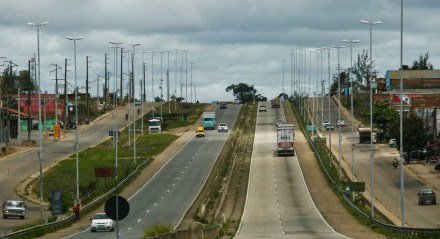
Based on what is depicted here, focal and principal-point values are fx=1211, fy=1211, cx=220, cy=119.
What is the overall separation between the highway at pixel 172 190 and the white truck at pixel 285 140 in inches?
291

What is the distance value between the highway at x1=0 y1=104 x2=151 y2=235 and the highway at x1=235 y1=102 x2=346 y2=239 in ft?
51.0

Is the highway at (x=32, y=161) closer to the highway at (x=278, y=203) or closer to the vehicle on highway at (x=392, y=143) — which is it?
the highway at (x=278, y=203)

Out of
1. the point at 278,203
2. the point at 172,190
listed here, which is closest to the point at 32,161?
the point at 172,190

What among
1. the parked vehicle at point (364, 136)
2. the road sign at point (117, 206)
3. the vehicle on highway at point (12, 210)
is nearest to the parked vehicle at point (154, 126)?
the parked vehicle at point (364, 136)

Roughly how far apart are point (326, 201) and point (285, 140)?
1542 inches

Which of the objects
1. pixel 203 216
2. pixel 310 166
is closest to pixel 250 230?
pixel 203 216

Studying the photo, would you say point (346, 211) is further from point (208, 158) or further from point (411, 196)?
point (208, 158)

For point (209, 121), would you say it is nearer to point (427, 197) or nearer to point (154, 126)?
point (154, 126)

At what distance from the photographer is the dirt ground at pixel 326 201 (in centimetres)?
6994

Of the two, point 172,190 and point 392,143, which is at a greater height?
point 392,143

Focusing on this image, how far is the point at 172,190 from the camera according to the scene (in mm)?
105500

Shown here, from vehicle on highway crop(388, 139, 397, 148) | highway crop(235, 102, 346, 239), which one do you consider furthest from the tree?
vehicle on highway crop(388, 139, 397, 148)

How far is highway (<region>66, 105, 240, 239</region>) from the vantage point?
7838 centimetres

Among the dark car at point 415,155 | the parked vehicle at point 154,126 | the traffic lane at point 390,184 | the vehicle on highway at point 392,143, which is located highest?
the parked vehicle at point 154,126
